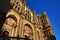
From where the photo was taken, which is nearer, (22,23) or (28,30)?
(22,23)

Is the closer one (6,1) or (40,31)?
(6,1)

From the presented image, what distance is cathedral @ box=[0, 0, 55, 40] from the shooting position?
27206 millimetres

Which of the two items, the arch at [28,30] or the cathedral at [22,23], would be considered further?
the arch at [28,30]

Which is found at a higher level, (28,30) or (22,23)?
(22,23)

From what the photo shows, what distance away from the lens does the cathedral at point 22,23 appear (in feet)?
89.3

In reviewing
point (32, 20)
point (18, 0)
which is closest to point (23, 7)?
point (18, 0)

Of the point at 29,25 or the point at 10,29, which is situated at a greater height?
the point at 29,25

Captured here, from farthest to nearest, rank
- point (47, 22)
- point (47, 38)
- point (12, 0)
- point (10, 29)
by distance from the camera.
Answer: point (47, 22) < point (47, 38) < point (12, 0) < point (10, 29)

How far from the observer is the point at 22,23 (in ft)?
99.9

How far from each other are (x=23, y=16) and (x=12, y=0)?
4.69 m

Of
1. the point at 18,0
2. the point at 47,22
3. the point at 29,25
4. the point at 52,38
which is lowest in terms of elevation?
the point at 52,38

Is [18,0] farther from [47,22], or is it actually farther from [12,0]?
[47,22]

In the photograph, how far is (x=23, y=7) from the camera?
112 ft

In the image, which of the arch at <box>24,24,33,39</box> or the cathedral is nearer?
the cathedral
